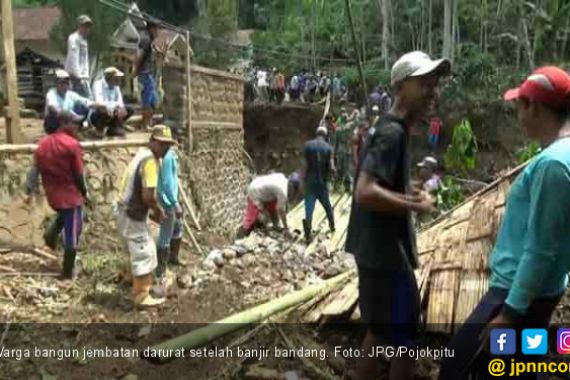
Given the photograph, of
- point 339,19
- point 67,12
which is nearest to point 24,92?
point 67,12

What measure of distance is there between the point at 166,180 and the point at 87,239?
170 cm

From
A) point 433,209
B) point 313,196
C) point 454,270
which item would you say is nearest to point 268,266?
point 454,270

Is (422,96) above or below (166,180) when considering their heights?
above

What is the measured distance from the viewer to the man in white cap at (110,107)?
9453mm

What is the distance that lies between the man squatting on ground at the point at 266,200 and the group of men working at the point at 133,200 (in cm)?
147

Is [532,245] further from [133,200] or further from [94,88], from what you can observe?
[94,88]

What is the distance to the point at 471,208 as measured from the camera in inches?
193

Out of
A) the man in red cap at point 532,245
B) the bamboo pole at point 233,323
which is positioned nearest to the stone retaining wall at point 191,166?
the bamboo pole at point 233,323

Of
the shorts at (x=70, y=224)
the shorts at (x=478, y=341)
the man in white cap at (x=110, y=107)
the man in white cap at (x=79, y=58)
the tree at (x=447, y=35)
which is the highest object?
the tree at (x=447, y=35)

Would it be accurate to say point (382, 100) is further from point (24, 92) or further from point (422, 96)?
point (422, 96)

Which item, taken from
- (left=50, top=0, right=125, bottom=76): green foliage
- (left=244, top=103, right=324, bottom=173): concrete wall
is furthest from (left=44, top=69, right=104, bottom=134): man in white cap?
Result: (left=50, top=0, right=125, bottom=76): green foliage

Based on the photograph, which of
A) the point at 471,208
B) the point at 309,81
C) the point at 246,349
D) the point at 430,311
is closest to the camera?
the point at 430,311

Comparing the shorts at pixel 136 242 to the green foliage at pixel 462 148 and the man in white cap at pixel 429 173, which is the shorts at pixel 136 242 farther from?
the green foliage at pixel 462 148

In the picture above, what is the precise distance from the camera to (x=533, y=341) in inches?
92.4
